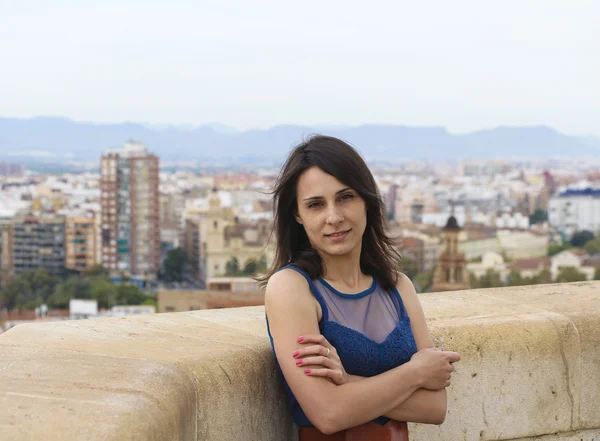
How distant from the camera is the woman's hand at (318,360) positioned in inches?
42.8

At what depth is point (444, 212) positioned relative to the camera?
6562cm

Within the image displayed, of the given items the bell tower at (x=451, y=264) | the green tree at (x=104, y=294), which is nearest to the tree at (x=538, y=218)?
the green tree at (x=104, y=294)

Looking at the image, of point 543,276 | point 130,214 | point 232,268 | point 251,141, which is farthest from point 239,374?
point 251,141

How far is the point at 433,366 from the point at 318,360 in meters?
0.15

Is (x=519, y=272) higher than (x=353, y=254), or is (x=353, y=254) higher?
(x=353, y=254)

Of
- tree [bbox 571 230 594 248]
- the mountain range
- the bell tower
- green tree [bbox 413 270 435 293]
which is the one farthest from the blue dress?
the mountain range

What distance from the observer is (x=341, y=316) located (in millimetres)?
1172

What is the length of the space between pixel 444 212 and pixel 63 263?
987 inches

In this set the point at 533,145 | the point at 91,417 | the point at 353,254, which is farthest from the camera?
the point at 533,145

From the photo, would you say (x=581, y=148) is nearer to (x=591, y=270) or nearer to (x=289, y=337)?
(x=591, y=270)

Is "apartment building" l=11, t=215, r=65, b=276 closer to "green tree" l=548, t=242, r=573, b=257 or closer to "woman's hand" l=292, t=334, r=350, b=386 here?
"green tree" l=548, t=242, r=573, b=257

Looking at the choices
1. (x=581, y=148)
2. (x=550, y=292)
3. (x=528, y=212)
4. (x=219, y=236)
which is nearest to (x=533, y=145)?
(x=581, y=148)

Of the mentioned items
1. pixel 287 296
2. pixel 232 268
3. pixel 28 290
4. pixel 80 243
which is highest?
pixel 287 296

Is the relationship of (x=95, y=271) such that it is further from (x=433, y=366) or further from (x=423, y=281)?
(x=433, y=366)
